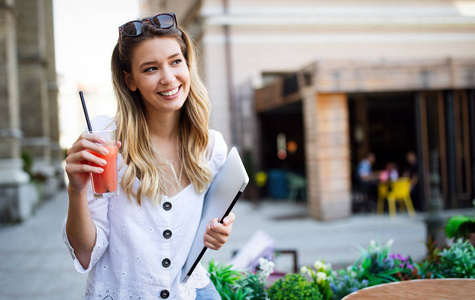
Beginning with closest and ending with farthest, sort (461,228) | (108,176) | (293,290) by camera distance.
→ (108,176) < (293,290) < (461,228)

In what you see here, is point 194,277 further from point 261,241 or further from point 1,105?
point 1,105

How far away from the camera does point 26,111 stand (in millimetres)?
15867

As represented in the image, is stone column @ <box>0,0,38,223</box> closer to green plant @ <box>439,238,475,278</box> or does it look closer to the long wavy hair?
the long wavy hair

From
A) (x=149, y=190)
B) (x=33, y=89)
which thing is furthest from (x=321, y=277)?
(x=33, y=89)

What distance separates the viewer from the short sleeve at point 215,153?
187 centimetres

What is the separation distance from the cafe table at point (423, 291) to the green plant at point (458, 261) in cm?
89

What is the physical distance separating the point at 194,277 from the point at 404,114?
1887 centimetres

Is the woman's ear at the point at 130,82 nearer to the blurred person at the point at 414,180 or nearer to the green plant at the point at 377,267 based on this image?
the green plant at the point at 377,267

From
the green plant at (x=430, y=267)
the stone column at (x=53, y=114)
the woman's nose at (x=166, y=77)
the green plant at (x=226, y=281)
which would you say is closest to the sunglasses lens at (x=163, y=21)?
the woman's nose at (x=166, y=77)

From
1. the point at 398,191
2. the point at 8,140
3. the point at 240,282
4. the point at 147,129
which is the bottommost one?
the point at 398,191

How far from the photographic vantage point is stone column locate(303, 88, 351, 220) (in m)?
9.81

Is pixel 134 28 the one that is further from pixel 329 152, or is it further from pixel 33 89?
pixel 33 89

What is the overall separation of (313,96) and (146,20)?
8.37 meters

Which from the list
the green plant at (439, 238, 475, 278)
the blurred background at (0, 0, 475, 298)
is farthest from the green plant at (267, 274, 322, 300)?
the blurred background at (0, 0, 475, 298)
